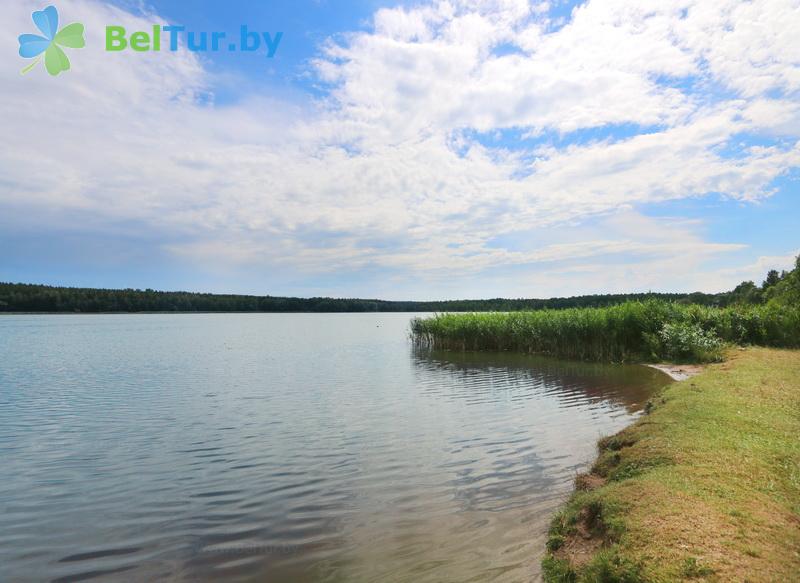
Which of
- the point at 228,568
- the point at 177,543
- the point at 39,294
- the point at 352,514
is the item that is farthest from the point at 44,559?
the point at 39,294

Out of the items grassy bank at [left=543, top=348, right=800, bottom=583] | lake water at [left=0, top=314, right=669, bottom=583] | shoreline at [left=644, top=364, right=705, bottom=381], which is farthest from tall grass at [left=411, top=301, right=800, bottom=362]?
grassy bank at [left=543, top=348, right=800, bottom=583]

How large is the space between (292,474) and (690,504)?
654 cm

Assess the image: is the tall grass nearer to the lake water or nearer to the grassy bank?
the lake water

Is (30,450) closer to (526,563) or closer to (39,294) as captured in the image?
(526,563)

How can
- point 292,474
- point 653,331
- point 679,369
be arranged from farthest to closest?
point 653,331
point 679,369
point 292,474

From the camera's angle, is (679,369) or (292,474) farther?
(679,369)

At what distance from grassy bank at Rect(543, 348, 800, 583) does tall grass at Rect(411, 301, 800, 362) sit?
52.2 feet

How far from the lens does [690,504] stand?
5.24 m

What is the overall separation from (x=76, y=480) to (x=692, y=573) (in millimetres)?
9665

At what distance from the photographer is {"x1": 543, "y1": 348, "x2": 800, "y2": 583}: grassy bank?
169 inches

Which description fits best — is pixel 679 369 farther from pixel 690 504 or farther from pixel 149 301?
pixel 149 301

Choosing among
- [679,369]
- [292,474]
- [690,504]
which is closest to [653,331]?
[679,369]

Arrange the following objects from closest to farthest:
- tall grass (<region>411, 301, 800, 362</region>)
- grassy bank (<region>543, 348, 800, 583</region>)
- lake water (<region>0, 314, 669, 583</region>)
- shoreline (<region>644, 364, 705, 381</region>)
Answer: grassy bank (<region>543, 348, 800, 583</region>)
lake water (<region>0, 314, 669, 583</region>)
shoreline (<region>644, 364, 705, 381</region>)
tall grass (<region>411, 301, 800, 362</region>)

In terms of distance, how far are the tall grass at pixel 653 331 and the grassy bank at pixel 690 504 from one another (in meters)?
15.9
